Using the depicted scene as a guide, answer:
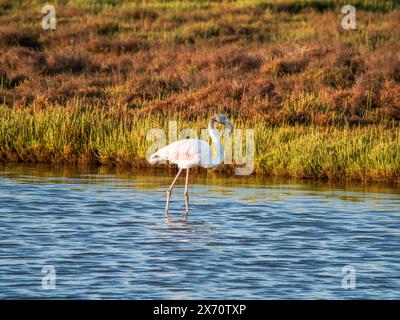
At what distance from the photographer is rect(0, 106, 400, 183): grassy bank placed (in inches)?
699

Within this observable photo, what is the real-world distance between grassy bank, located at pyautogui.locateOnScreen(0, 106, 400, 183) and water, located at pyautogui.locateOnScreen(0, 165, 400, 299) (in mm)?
487

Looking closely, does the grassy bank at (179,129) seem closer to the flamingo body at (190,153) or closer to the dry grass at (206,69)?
the dry grass at (206,69)

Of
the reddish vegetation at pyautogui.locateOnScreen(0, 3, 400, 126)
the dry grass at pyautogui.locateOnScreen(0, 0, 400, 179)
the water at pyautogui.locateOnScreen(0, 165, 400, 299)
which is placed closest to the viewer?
the water at pyautogui.locateOnScreen(0, 165, 400, 299)

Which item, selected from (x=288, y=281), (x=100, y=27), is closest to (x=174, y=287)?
(x=288, y=281)

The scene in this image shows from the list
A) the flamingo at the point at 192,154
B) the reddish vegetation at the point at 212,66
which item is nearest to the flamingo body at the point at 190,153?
the flamingo at the point at 192,154

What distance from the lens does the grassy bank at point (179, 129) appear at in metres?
17.8

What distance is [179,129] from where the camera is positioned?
1973cm

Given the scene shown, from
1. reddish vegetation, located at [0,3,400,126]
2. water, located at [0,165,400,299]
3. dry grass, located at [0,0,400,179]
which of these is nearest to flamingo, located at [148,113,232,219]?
water, located at [0,165,400,299]

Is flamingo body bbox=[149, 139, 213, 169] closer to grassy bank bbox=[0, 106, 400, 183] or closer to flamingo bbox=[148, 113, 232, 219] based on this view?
flamingo bbox=[148, 113, 232, 219]

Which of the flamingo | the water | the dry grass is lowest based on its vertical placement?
the water

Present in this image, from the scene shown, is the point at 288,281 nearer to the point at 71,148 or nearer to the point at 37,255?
the point at 37,255

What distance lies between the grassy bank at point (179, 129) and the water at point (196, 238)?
1.60 feet

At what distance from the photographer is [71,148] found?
19.9 metres

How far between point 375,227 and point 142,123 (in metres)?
6.96
